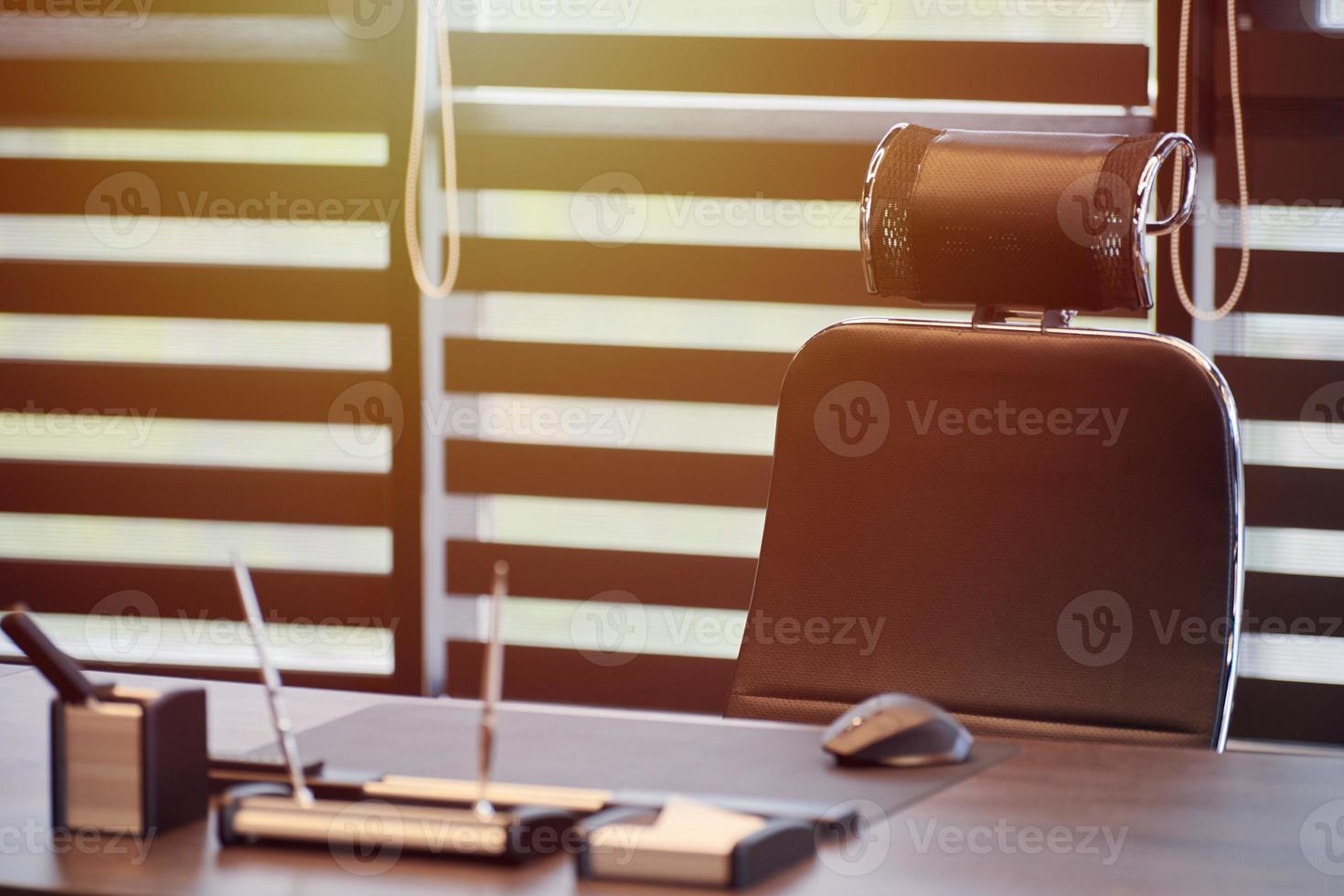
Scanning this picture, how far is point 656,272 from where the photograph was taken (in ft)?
12.3

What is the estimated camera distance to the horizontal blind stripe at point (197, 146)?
3883mm

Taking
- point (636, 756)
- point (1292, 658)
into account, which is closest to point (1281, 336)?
point (1292, 658)

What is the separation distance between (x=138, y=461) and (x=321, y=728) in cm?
280

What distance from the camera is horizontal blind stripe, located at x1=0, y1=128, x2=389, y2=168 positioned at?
12.7ft

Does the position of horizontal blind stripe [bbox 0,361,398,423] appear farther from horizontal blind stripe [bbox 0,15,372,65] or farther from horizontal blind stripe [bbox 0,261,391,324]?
horizontal blind stripe [bbox 0,15,372,65]

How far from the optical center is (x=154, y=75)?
12.7ft

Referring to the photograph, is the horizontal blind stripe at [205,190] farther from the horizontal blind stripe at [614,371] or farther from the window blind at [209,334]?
the horizontal blind stripe at [614,371]

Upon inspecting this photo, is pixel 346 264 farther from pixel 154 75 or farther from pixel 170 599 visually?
pixel 170 599

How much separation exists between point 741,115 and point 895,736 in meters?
2.60

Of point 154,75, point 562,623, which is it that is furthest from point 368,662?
point 154,75

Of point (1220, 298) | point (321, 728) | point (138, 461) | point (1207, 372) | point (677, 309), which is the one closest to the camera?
point (321, 728)

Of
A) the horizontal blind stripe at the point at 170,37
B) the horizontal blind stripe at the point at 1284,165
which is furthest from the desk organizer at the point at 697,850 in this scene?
the horizontal blind stripe at the point at 170,37

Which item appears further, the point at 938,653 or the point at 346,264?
the point at 346,264

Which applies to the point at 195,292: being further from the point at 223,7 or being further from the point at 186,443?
the point at 223,7
